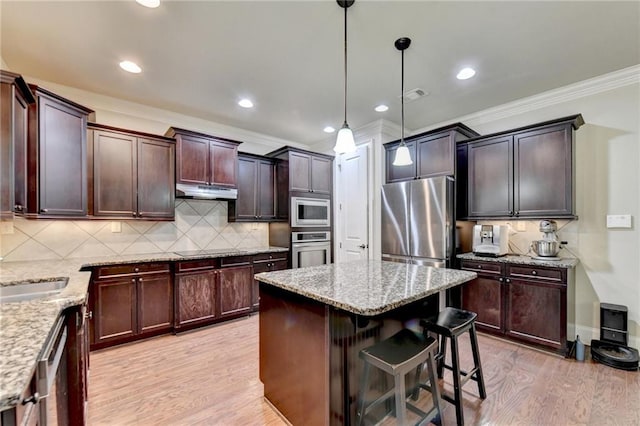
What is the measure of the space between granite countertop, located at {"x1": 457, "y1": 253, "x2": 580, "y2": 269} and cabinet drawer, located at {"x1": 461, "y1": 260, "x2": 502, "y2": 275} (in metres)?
0.05

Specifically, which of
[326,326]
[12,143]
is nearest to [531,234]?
[326,326]

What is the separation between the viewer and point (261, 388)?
223 cm

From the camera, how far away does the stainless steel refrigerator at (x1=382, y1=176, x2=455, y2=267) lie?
3.34 metres

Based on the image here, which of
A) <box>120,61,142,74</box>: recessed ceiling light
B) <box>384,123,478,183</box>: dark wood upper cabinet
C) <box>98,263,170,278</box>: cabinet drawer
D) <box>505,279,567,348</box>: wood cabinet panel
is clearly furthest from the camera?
<box>384,123,478,183</box>: dark wood upper cabinet

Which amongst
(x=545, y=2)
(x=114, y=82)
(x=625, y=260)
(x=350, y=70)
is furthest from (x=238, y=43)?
(x=625, y=260)

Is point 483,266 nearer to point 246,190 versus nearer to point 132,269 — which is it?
point 246,190

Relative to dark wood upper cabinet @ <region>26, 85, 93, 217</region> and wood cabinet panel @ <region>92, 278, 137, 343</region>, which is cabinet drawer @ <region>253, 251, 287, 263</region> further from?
dark wood upper cabinet @ <region>26, 85, 93, 217</region>

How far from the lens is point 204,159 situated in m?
3.67

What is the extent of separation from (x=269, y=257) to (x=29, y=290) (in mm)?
2418

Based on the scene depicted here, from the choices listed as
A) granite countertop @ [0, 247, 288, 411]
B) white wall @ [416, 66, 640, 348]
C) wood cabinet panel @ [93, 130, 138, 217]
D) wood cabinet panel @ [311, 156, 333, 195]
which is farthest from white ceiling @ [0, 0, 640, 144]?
granite countertop @ [0, 247, 288, 411]

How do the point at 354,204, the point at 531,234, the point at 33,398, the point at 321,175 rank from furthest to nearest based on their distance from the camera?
the point at 321,175 < the point at 354,204 < the point at 531,234 < the point at 33,398

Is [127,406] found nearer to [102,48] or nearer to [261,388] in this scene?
[261,388]

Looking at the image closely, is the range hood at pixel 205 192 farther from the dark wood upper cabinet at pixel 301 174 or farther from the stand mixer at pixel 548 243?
the stand mixer at pixel 548 243

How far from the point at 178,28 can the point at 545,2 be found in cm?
258
